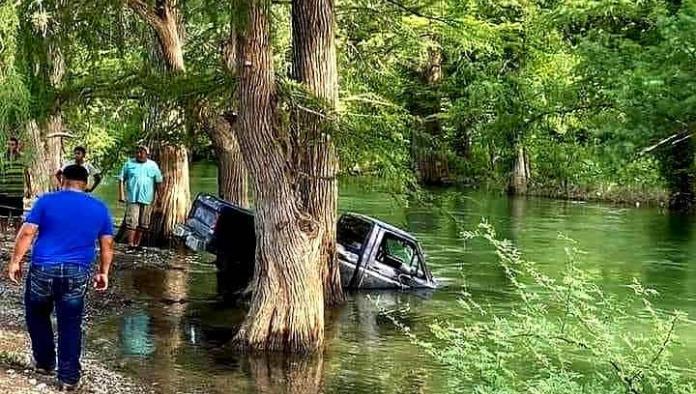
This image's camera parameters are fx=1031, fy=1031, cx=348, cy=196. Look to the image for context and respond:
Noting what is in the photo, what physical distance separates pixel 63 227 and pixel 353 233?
928cm

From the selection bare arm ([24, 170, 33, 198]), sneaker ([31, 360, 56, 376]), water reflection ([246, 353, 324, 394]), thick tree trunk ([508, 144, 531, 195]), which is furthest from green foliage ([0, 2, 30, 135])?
thick tree trunk ([508, 144, 531, 195])

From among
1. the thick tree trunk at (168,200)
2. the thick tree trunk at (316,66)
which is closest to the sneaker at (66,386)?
the thick tree trunk at (316,66)

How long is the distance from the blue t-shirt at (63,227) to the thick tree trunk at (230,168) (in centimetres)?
1087

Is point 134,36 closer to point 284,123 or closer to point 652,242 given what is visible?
point 284,123

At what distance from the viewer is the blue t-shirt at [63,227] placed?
316 inches

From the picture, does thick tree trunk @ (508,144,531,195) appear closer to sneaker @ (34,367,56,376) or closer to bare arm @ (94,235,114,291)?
sneaker @ (34,367,56,376)

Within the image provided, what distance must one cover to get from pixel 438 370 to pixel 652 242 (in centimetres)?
1611

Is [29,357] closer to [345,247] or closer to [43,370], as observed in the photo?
[43,370]

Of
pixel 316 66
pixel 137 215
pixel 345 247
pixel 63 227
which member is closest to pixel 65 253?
pixel 63 227

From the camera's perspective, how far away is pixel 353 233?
55.8ft

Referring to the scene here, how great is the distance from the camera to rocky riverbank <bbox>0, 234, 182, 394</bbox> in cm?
828

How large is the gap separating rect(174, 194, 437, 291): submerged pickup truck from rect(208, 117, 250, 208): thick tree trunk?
104 inches

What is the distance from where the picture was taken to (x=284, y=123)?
1155 centimetres

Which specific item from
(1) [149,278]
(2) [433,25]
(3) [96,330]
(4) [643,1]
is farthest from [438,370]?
(4) [643,1]
